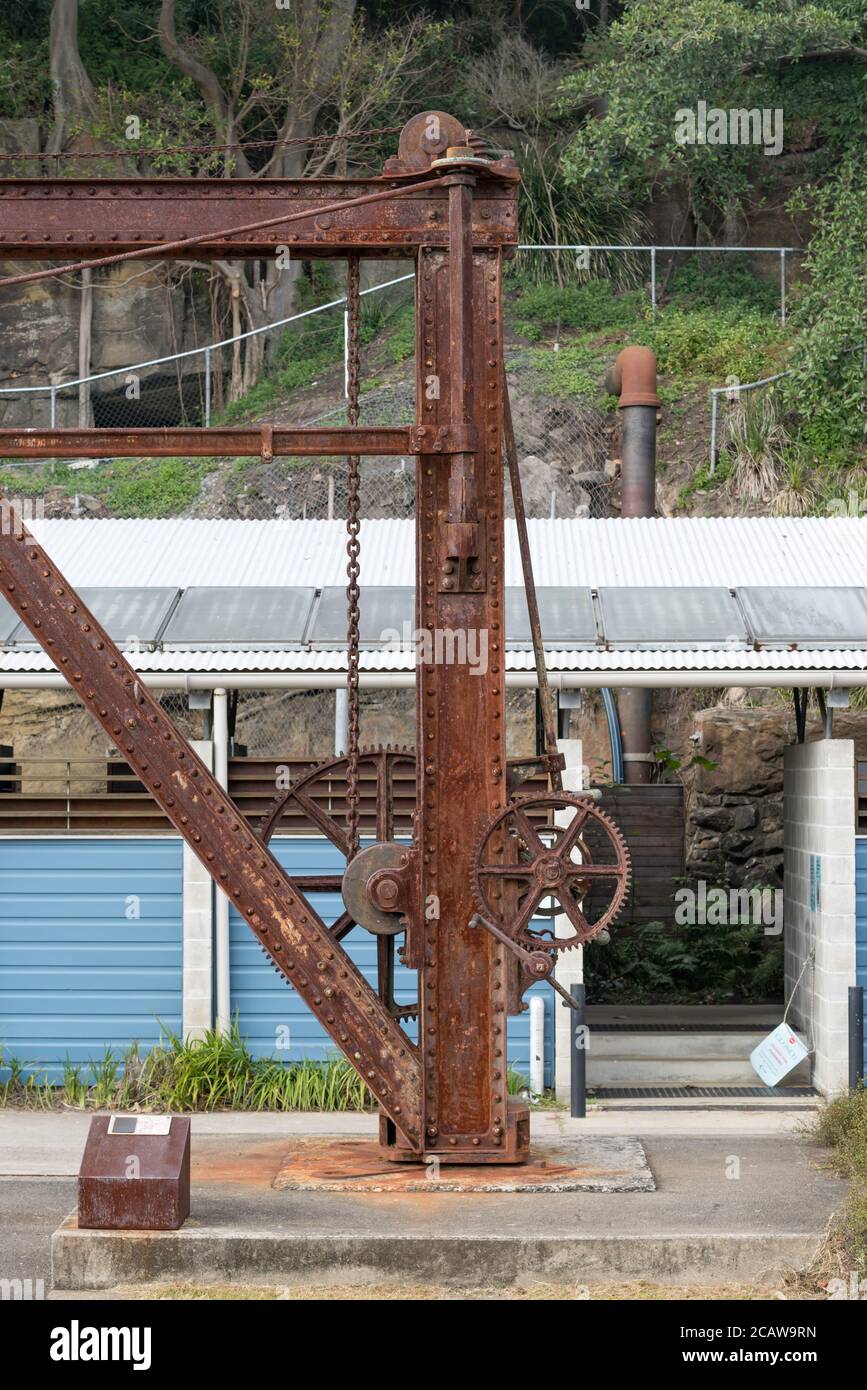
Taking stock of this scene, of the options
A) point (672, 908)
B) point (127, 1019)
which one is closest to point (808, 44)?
point (672, 908)

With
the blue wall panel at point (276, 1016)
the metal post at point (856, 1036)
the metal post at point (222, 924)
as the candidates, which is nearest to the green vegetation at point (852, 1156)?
the metal post at point (856, 1036)

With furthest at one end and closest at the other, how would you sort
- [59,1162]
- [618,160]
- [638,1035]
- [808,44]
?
[618,160]
[808,44]
[638,1035]
[59,1162]

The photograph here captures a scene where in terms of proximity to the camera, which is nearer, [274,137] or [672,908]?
[672,908]

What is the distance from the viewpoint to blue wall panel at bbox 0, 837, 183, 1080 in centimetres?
1188

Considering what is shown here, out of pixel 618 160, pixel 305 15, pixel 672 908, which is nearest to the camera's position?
pixel 672 908

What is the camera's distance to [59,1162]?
9.68 m

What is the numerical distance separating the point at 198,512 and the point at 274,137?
8.44m

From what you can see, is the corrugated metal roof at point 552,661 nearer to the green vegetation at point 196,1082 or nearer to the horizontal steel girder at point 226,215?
the green vegetation at point 196,1082

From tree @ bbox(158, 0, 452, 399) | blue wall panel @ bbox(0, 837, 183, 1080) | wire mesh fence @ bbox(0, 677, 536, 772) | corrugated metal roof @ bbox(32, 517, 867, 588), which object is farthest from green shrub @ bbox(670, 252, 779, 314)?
blue wall panel @ bbox(0, 837, 183, 1080)

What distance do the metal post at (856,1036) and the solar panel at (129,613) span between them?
5579 millimetres

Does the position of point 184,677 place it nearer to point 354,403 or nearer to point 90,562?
point 90,562

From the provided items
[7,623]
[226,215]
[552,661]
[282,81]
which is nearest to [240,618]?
[7,623]

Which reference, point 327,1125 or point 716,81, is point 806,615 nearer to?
point 327,1125

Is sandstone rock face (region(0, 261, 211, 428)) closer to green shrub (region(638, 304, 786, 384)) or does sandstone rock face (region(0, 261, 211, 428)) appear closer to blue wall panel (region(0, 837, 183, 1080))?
green shrub (region(638, 304, 786, 384))
